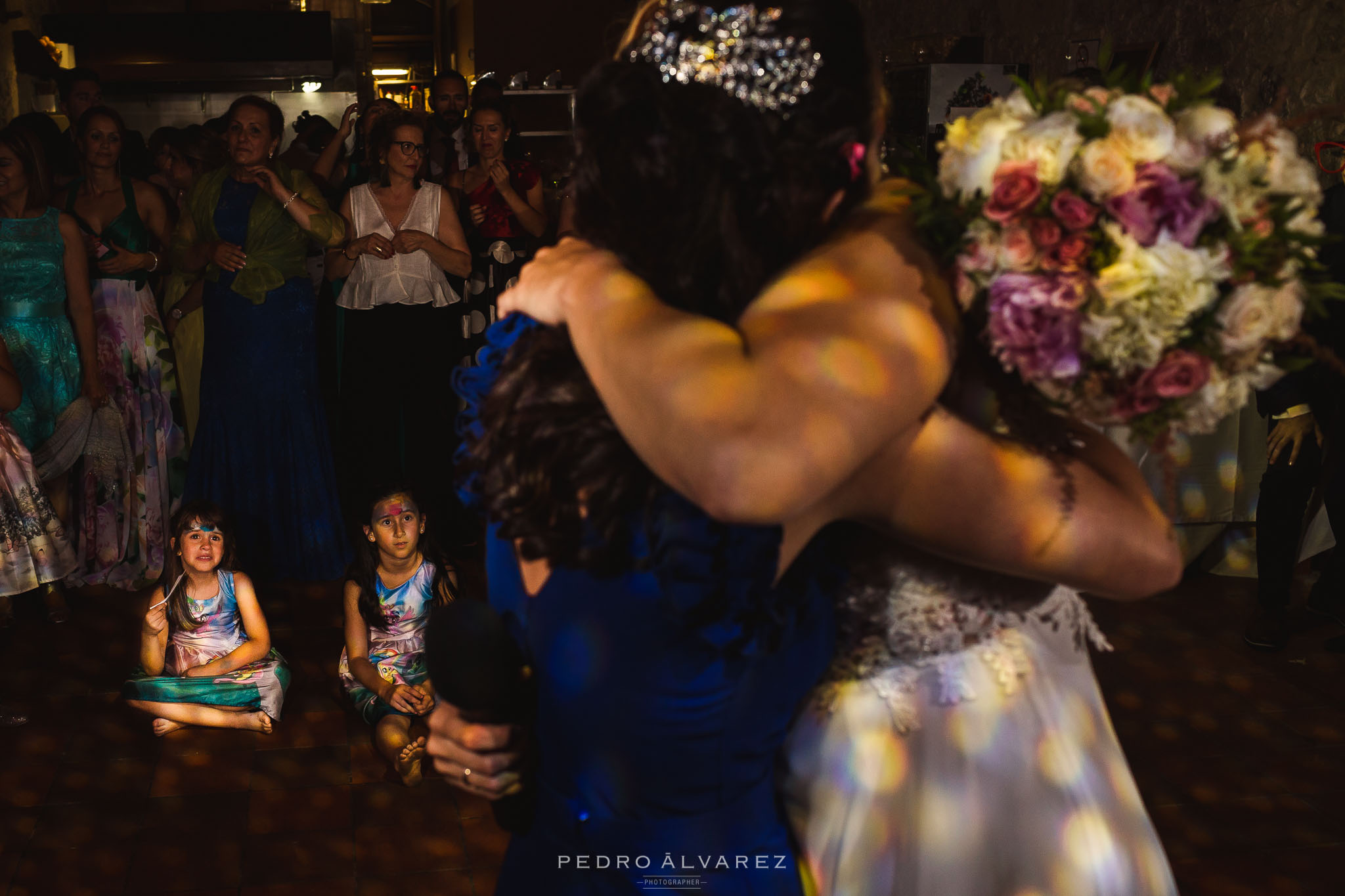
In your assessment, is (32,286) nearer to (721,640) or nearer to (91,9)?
(721,640)

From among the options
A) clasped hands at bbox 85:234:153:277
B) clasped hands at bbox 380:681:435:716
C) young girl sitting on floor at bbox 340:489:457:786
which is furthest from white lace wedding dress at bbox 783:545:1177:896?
clasped hands at bbox 85:234:153:277

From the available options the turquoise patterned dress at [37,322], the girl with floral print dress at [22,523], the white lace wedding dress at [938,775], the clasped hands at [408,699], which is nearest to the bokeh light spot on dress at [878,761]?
the white lace wedding dress at [938,775]

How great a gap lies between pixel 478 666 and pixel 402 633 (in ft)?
9.01

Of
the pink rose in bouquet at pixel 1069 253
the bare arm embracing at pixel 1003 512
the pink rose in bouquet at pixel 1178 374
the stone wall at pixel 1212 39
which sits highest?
the stone wall at pixel 1212 39

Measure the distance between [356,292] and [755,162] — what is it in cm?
407

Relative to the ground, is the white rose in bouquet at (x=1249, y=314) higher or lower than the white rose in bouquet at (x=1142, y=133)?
lower

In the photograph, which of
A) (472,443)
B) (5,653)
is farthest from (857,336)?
Answer: (5,653)

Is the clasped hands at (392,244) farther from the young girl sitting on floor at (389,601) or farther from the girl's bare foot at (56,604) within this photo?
the girl's bare foot at (56,604)

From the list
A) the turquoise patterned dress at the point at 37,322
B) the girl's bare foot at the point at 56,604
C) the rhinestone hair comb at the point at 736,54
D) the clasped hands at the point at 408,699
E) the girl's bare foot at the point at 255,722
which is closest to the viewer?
the rhinestone hair comb at the point at 736,54

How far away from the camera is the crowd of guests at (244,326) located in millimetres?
4496

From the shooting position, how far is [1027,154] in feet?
3.90

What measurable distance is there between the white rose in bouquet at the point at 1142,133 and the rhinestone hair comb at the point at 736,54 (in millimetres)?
322

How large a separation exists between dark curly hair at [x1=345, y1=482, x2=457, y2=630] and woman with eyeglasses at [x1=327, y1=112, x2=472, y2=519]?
3.83 feet

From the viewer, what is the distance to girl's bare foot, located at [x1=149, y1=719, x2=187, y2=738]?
3637mm
